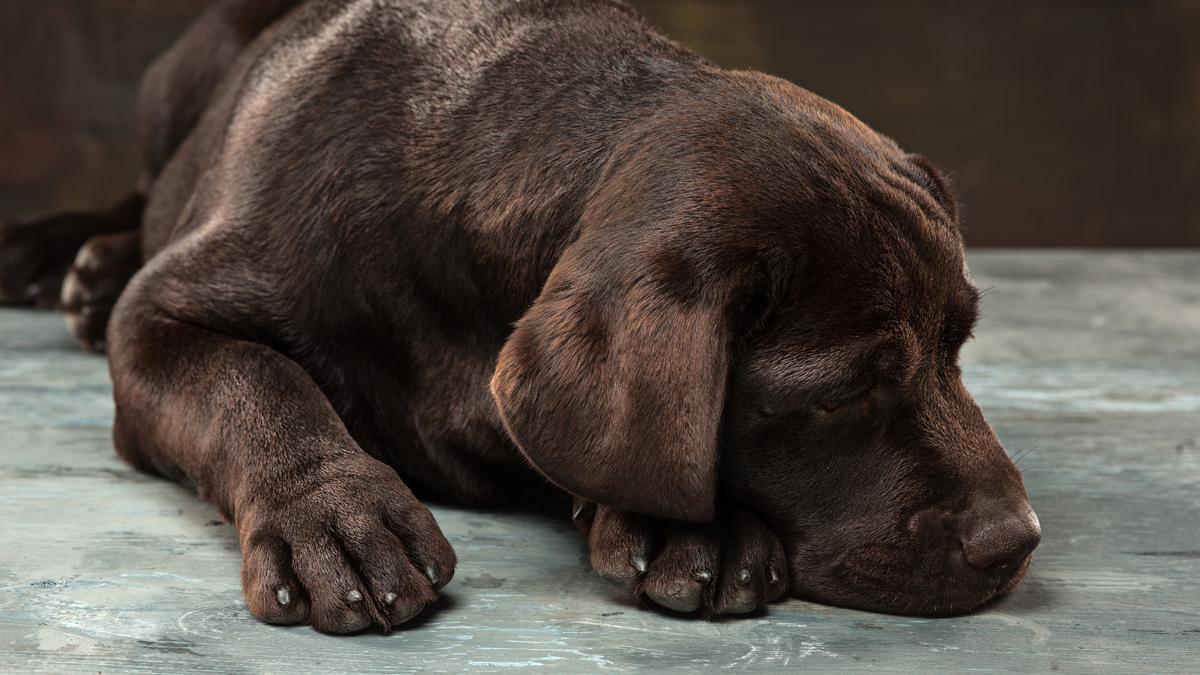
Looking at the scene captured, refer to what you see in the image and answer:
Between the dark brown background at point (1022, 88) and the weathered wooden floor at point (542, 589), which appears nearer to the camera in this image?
the weathered wooden floor at point (542, 589)

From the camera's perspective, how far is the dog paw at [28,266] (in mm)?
4430

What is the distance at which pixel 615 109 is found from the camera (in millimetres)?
2605

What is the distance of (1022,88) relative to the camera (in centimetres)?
805

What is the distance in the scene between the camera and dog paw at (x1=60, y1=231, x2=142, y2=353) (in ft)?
13.0

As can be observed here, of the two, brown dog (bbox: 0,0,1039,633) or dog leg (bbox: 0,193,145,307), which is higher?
brown dog (bbox: 0,0,1039,633)

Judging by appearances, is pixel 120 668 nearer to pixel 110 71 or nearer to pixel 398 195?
pixel 398 195

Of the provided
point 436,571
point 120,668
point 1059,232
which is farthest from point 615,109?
point 1059,232

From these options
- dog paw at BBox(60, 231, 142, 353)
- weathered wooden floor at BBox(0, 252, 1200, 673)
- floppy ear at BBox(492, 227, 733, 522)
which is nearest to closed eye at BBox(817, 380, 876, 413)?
floppy ear at BBox(492, 227, 733, 522)

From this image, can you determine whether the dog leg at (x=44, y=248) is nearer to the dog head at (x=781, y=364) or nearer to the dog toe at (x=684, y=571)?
the dog head at (x=781, y=364)

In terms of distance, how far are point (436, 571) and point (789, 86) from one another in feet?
3.46

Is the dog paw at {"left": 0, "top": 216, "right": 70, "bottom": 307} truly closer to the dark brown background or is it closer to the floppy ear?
the floppy ear

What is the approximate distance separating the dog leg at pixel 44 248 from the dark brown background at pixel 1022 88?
3.44 m

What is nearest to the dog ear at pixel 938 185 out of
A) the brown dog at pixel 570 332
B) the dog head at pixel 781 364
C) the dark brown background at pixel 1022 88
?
Result: the brown dog at pixel 570 332

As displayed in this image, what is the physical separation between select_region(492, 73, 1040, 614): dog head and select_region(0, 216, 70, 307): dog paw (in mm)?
2580
